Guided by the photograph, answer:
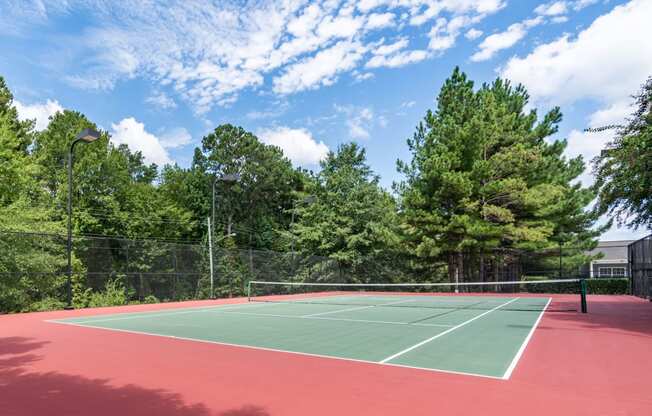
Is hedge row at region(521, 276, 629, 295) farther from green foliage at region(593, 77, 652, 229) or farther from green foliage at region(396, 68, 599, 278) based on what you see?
green foliage at region(593, 77, 652, 229)

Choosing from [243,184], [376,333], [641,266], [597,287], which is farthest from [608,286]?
[243,184]

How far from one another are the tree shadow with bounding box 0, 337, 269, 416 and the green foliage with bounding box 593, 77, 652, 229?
10310mm

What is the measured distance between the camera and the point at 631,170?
1076 centimetres

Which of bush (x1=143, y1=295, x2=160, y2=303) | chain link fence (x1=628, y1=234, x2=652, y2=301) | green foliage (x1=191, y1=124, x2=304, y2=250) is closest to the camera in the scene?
chain link fence (x1=628, y1=234, x2=652, y2=301)

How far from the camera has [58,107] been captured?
3262 centimetres

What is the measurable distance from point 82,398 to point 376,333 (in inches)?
218

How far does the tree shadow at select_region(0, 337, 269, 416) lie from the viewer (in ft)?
13.5

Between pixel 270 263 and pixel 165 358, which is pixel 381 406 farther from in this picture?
pixel 270 263

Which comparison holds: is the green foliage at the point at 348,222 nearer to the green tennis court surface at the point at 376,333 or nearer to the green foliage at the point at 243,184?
the green foliage at the point at 243,184

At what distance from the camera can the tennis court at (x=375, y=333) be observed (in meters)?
6.31

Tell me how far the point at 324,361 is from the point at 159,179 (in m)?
47.9

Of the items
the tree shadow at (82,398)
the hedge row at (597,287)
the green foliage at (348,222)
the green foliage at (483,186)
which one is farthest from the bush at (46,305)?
the hedge row at (597,287)

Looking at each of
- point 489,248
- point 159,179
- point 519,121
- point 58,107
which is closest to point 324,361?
point 489,248

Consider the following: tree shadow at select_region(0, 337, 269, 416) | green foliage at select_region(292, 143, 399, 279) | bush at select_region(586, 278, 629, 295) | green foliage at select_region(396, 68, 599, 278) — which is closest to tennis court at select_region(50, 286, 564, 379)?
tree shadow at select_region(0, 337, 269, 416)
